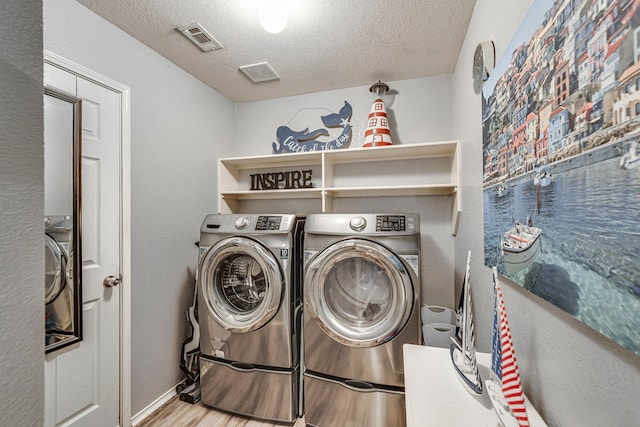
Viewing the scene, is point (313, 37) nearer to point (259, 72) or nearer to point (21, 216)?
point (259, 72)

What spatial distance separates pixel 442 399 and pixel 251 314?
1.34 metres

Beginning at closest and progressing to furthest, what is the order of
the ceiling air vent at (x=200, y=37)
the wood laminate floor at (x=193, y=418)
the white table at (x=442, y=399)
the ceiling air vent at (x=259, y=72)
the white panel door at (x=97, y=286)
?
the white table at (x=442, y=399) → the white panel door at (x=97, y=286) → the ceiling air vent at (x=200, y=37) → the wood laminate floor at (x=193, y=418) → the ceiling air vent at (x=259, y=72)

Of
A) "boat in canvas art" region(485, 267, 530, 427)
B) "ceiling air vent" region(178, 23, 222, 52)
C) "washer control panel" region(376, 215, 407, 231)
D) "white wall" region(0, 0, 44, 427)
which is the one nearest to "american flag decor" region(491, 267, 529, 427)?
"boat in canvas art" region(485, 267, 530, 427)

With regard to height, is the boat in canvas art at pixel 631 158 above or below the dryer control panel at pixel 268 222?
above

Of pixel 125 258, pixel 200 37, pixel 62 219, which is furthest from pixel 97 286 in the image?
pixel 200 37

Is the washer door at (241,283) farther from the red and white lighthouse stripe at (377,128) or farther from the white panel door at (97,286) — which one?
the red and white lighthouse stripe at (377,128)

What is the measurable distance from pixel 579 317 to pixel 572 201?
0.25 m

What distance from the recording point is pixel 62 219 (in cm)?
151

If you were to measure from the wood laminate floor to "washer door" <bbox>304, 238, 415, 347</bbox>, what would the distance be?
783 mm

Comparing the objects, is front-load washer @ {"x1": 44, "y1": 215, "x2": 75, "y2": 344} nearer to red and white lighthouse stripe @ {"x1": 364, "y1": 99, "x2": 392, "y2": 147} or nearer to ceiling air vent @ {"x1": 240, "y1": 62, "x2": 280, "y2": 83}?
ceiling air vent @ {"x1": 240, "y1": 62, "x2": 280, "y2": 83}

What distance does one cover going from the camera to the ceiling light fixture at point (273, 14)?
56.3 inches

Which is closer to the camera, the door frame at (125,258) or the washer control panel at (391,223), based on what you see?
the washer control panel at (391,223)

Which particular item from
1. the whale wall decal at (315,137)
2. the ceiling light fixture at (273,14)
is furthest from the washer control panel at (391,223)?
the ceiling light fixture at (273,14)

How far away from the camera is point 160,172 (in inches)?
83.3
